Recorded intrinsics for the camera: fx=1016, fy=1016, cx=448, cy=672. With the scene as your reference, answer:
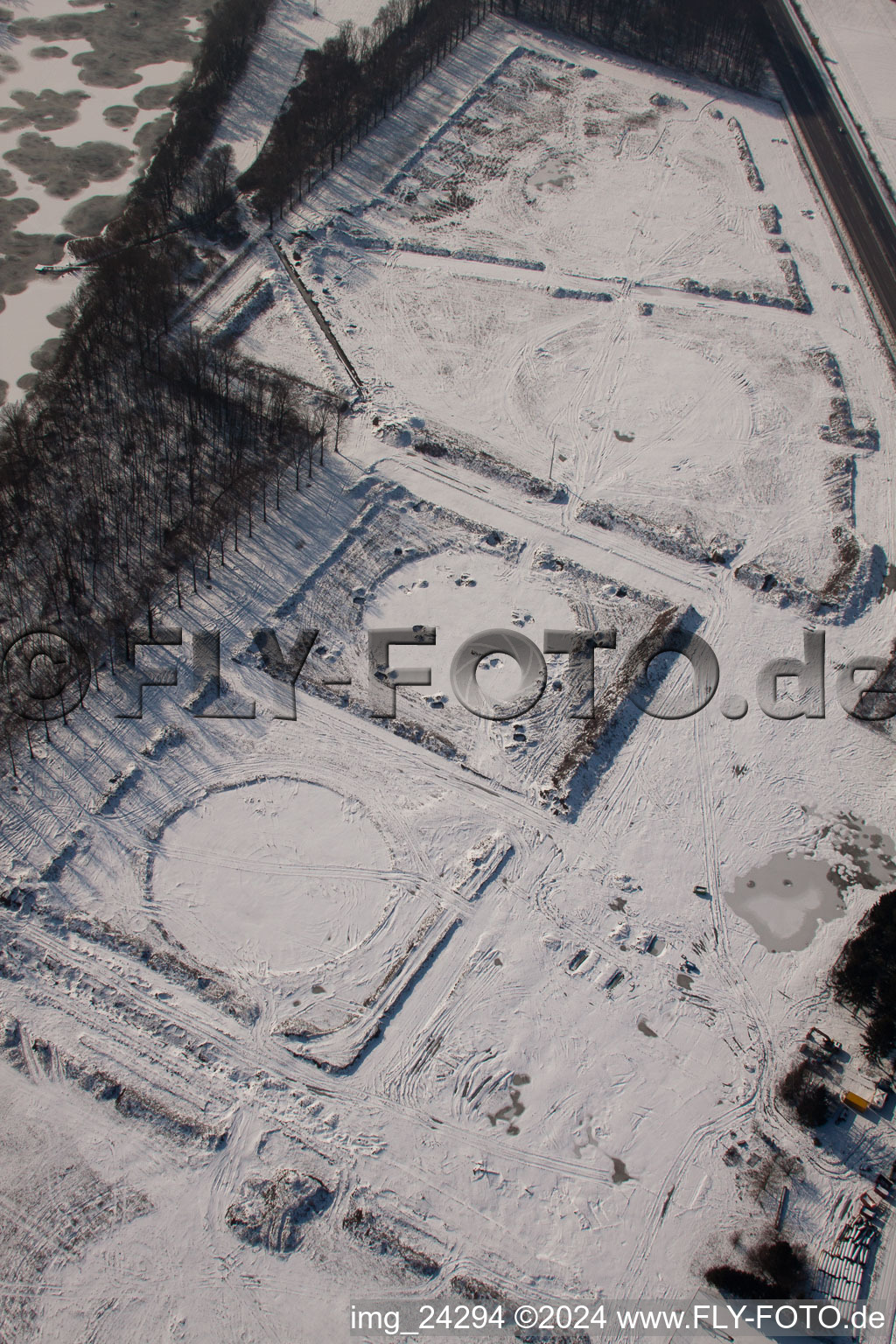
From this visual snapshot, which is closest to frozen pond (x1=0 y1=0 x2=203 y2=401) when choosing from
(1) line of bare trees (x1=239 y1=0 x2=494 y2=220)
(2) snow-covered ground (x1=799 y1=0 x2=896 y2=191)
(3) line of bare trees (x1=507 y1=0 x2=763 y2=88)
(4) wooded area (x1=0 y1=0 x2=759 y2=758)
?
(4) wooded area (x1=0 y1=0 x2=759 y2=758)

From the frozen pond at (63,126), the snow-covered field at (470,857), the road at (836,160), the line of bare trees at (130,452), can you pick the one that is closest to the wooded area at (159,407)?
the line of bare trees at (130,452)

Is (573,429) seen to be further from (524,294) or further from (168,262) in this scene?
(168,262)

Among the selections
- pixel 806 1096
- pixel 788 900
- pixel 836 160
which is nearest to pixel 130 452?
pixel 788 900

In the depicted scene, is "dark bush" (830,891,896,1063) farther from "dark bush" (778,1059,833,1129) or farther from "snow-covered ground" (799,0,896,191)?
"snow-covered ground" (799,0,896,191)

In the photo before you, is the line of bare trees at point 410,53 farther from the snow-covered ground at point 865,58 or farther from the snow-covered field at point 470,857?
the snow-covered field at point 470,857

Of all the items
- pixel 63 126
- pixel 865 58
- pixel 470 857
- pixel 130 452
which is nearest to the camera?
pixel 470 857

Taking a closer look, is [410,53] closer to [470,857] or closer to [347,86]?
[347,86]
